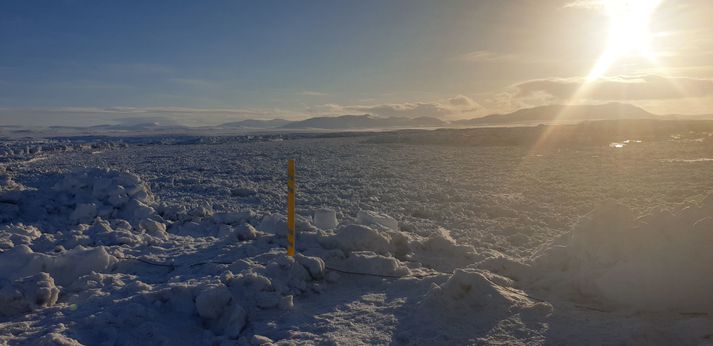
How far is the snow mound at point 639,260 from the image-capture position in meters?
4.39

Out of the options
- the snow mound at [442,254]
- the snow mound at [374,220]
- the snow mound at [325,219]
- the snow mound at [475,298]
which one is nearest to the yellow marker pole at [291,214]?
the snow mound at [442,254]

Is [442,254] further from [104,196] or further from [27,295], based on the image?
[104,196]

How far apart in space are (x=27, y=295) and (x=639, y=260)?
5.42m

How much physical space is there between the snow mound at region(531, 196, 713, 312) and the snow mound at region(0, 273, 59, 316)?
180 inches

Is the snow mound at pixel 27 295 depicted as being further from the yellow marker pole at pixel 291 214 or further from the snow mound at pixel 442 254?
the snow mound at pixel 442 254

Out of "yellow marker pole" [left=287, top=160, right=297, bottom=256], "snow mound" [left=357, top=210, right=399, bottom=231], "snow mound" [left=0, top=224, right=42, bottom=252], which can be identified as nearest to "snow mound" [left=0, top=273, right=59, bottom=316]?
"yellow marker pole" [left=287, top=160, right=297, bottom=256]

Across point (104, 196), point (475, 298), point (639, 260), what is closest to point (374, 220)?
point (475, 298)

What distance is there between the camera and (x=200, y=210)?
9250 millimetres

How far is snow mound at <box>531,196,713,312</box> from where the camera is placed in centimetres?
439

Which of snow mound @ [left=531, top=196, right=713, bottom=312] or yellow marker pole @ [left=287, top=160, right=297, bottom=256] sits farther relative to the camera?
yellow marker pole @ [left=287, top=160, right=297, bottom=256]

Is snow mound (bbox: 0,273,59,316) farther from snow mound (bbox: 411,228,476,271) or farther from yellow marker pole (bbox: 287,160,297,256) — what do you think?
snow mound (bbox: 411,228,476,271)

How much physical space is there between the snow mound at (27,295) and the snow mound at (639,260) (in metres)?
4.58

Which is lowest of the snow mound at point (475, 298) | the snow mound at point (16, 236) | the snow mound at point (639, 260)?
the snow mound at point (16, 236)

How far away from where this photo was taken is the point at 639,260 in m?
4.64
